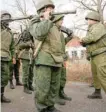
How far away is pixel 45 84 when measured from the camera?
5645mm

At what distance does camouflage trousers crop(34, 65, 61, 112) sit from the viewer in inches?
222

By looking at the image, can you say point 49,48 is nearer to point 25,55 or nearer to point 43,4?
point 43,4

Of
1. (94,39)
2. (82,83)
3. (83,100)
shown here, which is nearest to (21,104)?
(83,100)

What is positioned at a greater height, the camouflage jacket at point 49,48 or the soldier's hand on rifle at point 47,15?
the soldier's hand on rifle at point 47,15

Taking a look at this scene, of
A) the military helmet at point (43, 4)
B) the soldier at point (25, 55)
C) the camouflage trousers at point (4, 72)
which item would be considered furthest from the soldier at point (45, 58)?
the soldier at point (25, 55)

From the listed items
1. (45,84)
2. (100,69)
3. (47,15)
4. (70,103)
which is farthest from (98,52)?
(47,15)

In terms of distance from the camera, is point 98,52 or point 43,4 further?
point 98,52

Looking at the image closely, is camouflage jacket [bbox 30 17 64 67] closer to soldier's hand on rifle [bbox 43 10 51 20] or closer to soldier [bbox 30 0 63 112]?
soldier [bbox 30 0 63 112]

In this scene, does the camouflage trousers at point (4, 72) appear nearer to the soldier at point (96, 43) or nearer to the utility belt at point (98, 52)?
the soldier at point (96, 43)

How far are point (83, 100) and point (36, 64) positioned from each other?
7.23ft

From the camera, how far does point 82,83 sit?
1036 cm

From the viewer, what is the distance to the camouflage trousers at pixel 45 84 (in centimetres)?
564

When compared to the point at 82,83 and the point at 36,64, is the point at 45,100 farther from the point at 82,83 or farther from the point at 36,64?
the point at 82,83

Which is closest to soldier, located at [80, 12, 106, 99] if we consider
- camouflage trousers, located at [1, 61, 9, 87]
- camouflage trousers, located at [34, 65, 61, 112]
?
camouflage trousers, located at [34, 65, 61, 112]
